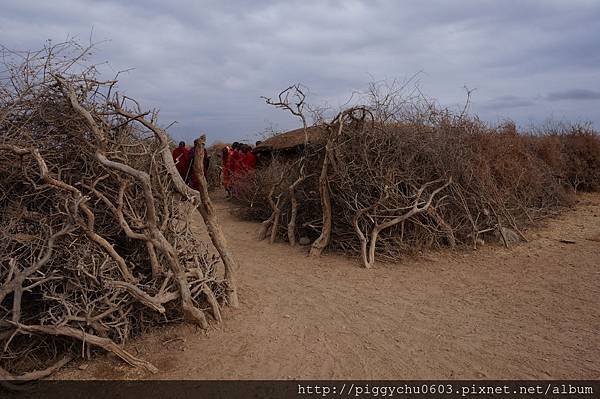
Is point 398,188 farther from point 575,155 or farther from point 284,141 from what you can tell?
Result: point 575,155

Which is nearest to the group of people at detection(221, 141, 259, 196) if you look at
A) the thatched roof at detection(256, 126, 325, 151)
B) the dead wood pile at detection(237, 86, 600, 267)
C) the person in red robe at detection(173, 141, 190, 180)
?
the thatched roof at detection(256, 126, 325, 151)

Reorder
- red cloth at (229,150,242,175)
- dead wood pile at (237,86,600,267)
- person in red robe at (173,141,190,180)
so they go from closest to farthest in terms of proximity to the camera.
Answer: dead wood pile at (237,86,600,267)
person in red robe at (173,141,190,180)
red cloth at (229,150,242,175)

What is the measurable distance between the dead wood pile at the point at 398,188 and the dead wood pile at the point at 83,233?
117 inches

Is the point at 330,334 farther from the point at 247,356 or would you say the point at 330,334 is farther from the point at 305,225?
the point at 305,225

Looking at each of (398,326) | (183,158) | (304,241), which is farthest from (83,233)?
(183,158)


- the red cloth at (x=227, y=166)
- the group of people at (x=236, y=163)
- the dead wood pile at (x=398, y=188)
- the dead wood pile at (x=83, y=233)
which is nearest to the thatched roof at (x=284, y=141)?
the group of people at (x=236, y=163)

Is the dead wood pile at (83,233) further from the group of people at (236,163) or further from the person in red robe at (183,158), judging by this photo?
the group of people at (236,163)

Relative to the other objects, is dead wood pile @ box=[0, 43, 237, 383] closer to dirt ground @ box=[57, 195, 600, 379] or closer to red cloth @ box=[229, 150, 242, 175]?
dirt ground @ box=[57, 195, 600, 379]

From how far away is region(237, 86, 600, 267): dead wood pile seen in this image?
7.03 meters

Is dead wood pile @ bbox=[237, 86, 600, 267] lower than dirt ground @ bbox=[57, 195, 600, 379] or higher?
higher

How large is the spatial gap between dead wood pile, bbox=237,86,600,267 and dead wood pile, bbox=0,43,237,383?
2965 mm

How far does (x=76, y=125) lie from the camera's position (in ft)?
13.8

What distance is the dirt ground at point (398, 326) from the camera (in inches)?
140

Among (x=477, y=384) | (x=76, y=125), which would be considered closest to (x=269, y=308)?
(x=477, y=384)
